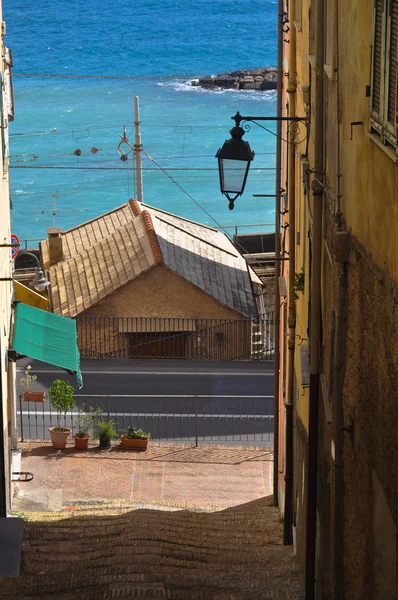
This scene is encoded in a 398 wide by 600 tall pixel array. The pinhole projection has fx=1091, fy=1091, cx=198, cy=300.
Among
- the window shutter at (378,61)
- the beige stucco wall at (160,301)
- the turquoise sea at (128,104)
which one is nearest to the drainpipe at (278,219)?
the window shutter at (378,61)

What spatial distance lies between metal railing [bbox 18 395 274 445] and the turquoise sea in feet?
69.0

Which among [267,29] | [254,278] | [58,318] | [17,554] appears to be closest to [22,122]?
[267,29]

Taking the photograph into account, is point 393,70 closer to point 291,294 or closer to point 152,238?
point 291,294

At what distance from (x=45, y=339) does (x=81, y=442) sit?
8.09 feet

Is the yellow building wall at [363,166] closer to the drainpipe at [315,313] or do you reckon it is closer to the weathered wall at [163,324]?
the drainpipe at [315,313]

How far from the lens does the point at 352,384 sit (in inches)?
310

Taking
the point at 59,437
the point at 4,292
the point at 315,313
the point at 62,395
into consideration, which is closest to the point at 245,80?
the point at 62,395

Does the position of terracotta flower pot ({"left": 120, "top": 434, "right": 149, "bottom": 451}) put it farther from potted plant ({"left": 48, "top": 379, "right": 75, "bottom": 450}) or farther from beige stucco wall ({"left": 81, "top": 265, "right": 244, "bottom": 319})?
beige stucco wall ({"left": 81, "top": 265, "right": 244, "bottom": 319})

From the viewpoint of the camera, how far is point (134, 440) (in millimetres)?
21547

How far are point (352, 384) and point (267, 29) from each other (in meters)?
138

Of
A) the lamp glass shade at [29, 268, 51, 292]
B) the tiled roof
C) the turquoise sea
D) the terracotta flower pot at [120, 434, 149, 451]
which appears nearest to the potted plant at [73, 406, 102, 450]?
the terracotta flower pot at [120, 434, 149, 451]

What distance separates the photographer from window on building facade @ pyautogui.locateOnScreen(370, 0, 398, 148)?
6.00 meters

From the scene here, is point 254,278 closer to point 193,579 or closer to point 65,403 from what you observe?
point 65,403

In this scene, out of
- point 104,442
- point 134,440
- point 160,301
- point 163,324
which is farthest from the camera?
point 160,301
